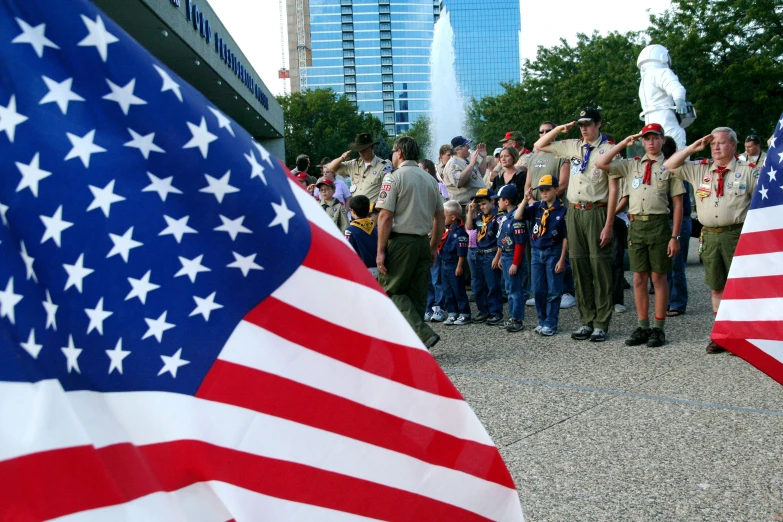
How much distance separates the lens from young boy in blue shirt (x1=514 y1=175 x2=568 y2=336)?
870 centimetres

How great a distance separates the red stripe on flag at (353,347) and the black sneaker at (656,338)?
612 cm

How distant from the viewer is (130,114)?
67.6 inches

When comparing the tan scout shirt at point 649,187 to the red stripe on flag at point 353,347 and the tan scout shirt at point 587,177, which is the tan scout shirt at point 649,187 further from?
the red stripe on flag at point 353,347

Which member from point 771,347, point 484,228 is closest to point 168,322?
point 771,347

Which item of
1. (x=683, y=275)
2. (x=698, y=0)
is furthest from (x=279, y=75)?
(x=683, y=275)

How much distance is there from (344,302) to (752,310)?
7.93 feet

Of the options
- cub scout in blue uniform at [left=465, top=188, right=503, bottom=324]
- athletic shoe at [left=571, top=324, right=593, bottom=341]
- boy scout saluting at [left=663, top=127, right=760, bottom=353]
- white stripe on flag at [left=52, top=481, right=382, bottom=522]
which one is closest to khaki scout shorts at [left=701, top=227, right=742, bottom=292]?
boy scout saluting at [left=663, top=127, right=760, bottom=353]

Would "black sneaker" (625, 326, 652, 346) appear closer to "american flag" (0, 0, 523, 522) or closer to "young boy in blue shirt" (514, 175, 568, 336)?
→ "young boy in blue shirt" (514, 175, 568, 336)

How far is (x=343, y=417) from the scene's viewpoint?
6.29 feet

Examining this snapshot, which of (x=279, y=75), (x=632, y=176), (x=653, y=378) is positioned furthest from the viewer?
(x=279, y=75)

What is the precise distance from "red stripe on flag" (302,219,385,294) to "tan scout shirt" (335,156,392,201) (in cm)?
801

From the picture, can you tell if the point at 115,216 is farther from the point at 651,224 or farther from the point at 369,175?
the point at 369,175

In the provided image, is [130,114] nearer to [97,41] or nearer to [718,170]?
[97,41]

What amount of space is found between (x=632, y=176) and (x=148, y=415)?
6.90 meters
